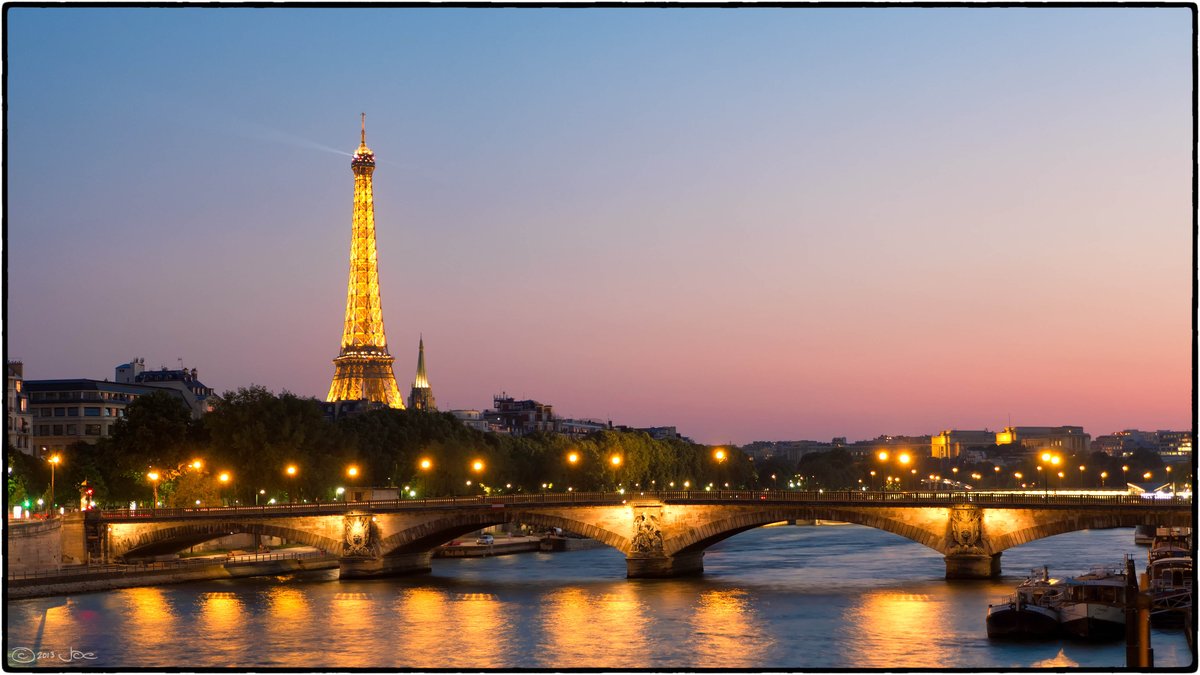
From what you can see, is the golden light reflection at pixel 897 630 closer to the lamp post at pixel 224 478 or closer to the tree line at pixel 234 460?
the tree line at pixel 234 460

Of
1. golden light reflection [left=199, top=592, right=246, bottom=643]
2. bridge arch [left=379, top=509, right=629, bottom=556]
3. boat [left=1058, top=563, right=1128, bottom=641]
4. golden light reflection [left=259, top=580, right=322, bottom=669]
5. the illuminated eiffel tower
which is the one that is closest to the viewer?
golden light reflection [left=259, top=580, right=322, bottom=669]

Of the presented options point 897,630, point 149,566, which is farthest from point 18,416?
point 897,630

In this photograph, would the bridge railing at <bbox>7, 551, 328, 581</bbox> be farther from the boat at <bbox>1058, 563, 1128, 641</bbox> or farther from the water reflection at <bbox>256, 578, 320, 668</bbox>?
the boat at <bbox>1058, 563, 1128, 641</bbox>

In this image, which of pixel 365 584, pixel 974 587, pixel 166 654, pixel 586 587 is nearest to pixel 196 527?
pixel 365 584

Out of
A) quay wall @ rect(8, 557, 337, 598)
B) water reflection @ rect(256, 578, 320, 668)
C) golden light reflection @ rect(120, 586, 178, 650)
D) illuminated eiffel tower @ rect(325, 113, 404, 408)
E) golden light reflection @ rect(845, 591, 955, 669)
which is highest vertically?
illuminated eiffel tower @ rect(325, 113, 404, 408)

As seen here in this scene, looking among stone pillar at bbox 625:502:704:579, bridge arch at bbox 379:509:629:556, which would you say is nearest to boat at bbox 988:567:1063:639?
stone pillar at bbox 625:502:704:579

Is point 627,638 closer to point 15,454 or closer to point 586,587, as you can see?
point 586,587
